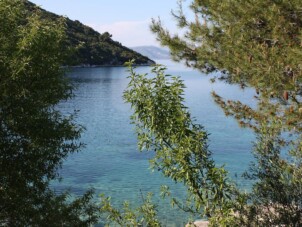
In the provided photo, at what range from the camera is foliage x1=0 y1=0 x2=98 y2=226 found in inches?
498

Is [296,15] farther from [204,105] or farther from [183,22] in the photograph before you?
[204,105]

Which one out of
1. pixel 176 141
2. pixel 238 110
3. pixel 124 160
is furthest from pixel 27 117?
pixel 124 160

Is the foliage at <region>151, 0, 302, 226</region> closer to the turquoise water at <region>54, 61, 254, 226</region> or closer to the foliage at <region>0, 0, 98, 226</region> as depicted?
the turquoise water at <region>54, 61, 254, 226</region>

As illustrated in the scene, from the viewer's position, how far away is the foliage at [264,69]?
9.95 metres

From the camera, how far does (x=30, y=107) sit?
504 inches

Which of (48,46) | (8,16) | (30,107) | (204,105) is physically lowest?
(204,105)

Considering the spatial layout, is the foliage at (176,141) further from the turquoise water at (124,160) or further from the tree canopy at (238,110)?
the turquoise water at (124,160)

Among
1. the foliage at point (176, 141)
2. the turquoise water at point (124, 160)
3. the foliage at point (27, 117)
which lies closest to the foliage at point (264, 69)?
the foliage at point (176, 141)

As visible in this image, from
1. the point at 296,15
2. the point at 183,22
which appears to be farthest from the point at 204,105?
the point at 296,15

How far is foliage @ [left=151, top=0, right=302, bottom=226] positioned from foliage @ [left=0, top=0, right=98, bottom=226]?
22.0 ft

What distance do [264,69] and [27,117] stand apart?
7.92 m

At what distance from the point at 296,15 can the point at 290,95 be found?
9.25ft

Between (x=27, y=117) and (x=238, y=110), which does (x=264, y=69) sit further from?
(x=27, y=117)

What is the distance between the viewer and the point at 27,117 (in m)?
12.6
